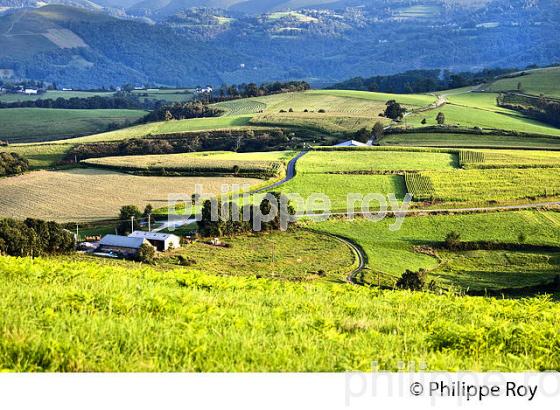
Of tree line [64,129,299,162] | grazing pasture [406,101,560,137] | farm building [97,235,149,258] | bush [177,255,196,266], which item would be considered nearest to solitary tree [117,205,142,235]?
farm building [97,235,149,258]

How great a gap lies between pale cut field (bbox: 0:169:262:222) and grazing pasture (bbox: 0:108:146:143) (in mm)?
65250

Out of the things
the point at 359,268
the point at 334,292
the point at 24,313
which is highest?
the point at 24,313

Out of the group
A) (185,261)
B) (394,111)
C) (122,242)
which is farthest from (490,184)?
(394,111)

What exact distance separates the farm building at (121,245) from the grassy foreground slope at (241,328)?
125 feet

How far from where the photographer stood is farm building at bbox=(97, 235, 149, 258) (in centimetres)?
5256

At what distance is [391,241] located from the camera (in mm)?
57344

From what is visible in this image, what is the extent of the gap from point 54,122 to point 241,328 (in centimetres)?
16760

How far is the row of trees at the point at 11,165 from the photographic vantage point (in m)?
88.8

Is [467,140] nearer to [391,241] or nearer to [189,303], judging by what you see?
[391,241]

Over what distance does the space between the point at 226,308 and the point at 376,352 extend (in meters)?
3.29

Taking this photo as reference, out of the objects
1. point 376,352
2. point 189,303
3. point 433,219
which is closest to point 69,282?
point 189,303

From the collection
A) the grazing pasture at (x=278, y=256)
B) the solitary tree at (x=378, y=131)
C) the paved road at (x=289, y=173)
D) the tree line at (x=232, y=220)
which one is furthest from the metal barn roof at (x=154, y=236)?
the solitary tree at (x=378, y=131)

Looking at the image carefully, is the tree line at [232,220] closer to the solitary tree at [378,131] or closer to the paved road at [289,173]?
the paved road at [289,173]

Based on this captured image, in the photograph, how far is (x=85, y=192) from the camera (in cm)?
7938
